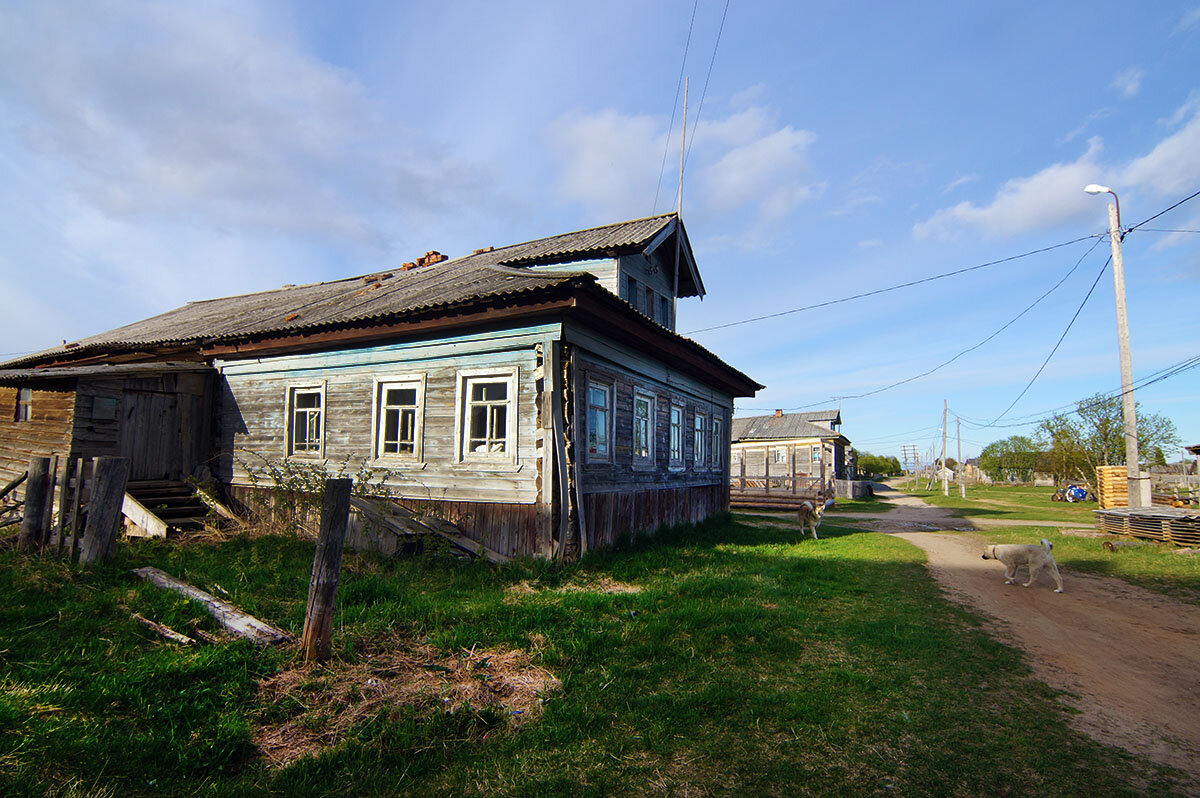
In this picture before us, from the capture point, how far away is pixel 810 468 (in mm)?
39375

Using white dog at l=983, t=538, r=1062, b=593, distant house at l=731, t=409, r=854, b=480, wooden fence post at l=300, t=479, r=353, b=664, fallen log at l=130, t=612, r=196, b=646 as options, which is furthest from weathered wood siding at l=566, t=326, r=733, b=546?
distant house at l=731, t=409, r=854, b=480

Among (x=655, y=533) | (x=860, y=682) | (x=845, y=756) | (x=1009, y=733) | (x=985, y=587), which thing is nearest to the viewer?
(x=845, y=756)

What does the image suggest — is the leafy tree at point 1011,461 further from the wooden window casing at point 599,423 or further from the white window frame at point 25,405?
the white window frame at point 25,405

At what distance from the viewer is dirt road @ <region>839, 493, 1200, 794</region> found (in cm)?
415

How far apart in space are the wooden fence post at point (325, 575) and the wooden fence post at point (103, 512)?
350 centimetres

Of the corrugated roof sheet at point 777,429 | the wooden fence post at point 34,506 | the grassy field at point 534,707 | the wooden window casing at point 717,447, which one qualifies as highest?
the corrugated roof sheet at point 777,429

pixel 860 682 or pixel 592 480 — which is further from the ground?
pixel 592 480

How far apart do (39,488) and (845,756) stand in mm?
9390

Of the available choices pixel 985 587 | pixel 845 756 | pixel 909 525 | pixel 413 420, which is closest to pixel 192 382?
pixel 413 420

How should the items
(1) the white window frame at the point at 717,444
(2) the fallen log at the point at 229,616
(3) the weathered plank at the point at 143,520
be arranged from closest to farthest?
(2) the fallen log at the point at 229,616, (3) the weathered plank at the point at 143,520, (1) the white window frame at the point at 717,444

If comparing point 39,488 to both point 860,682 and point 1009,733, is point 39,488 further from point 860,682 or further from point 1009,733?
point 1009,733

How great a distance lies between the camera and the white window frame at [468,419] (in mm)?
9719

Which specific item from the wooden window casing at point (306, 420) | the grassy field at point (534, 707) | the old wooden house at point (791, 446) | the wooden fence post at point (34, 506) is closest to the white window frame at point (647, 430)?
the grassy field at point (534, 707)

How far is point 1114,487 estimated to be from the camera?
1875 cm
